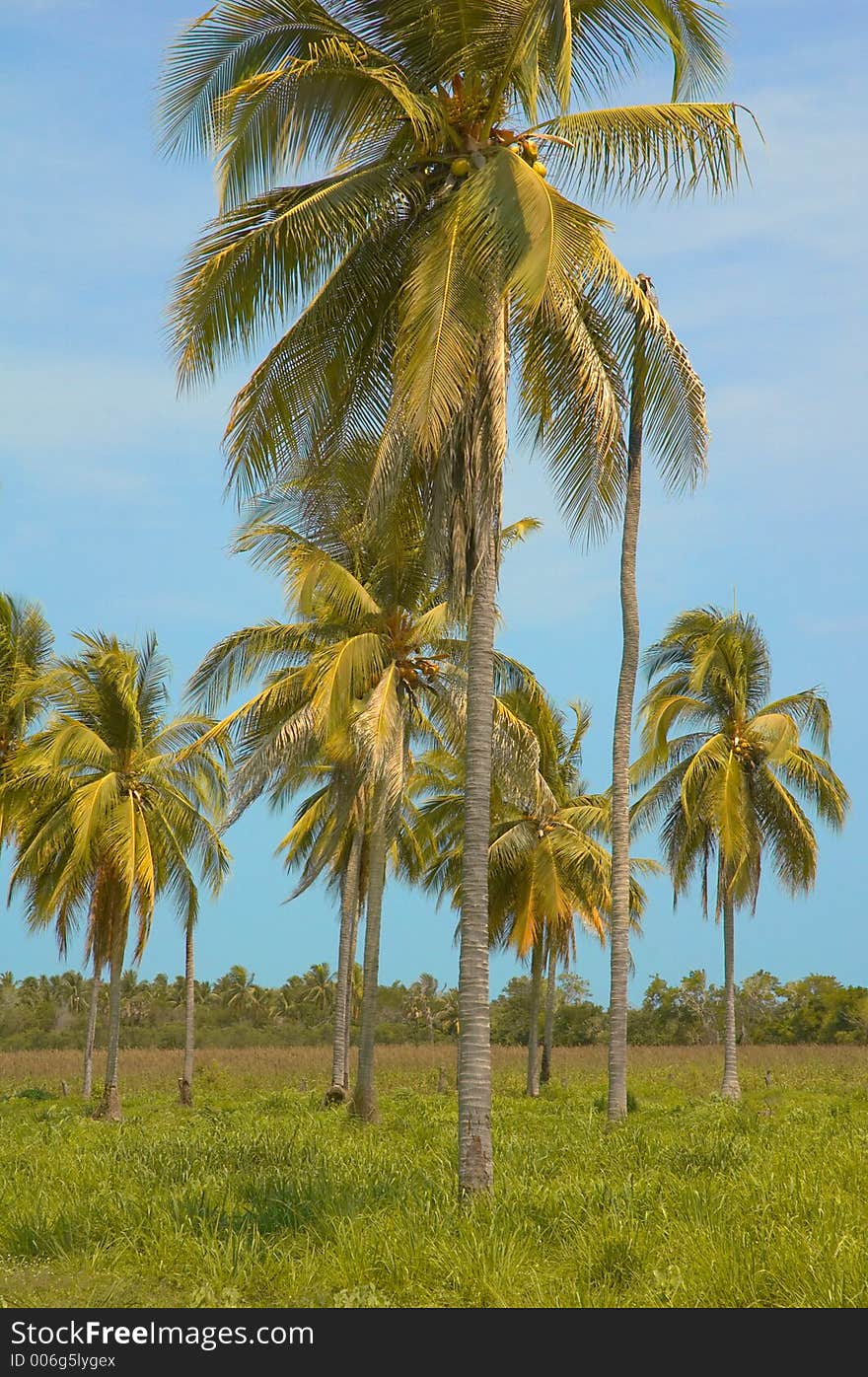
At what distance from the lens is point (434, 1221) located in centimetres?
908

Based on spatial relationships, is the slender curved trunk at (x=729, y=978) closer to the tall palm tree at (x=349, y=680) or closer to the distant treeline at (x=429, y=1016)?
the tall palm tree at (x=349, y=680)

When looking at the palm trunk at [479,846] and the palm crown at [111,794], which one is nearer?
the palm trunk at [479,846]

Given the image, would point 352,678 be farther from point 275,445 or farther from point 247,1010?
point 247,1010

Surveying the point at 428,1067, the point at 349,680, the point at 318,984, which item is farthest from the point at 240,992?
the point at 349,680

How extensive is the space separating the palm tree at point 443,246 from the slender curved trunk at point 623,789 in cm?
672

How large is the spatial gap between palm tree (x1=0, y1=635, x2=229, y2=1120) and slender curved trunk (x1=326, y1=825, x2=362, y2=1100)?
297cm

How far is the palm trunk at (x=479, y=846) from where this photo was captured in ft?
32.8

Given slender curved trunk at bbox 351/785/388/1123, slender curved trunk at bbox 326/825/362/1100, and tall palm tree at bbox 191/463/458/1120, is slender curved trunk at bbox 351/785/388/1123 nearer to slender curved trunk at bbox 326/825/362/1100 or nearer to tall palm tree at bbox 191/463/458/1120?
tall palm tree at bbox 191/463/458/1120

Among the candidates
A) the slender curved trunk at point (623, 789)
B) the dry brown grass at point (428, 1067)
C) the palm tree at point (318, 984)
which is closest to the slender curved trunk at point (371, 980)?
the slender curved trunk at point (623, 789)

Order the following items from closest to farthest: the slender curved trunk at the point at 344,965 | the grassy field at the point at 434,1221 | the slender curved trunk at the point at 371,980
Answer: the grassy field at the point at 434,1221 → the slender curved trunk at the point at 371,980 → the slender curved trunk at the point at 344,965

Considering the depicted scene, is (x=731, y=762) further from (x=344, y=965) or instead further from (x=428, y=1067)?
(x=428, y=1067)

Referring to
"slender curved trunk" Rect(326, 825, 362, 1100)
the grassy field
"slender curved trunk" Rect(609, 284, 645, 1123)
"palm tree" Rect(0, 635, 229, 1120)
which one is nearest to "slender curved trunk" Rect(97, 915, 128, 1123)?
"palm tree" Rect(0, 635, 229, 1120)

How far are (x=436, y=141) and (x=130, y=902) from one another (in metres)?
17.4

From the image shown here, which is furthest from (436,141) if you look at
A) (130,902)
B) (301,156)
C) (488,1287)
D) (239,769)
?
(130,902)
